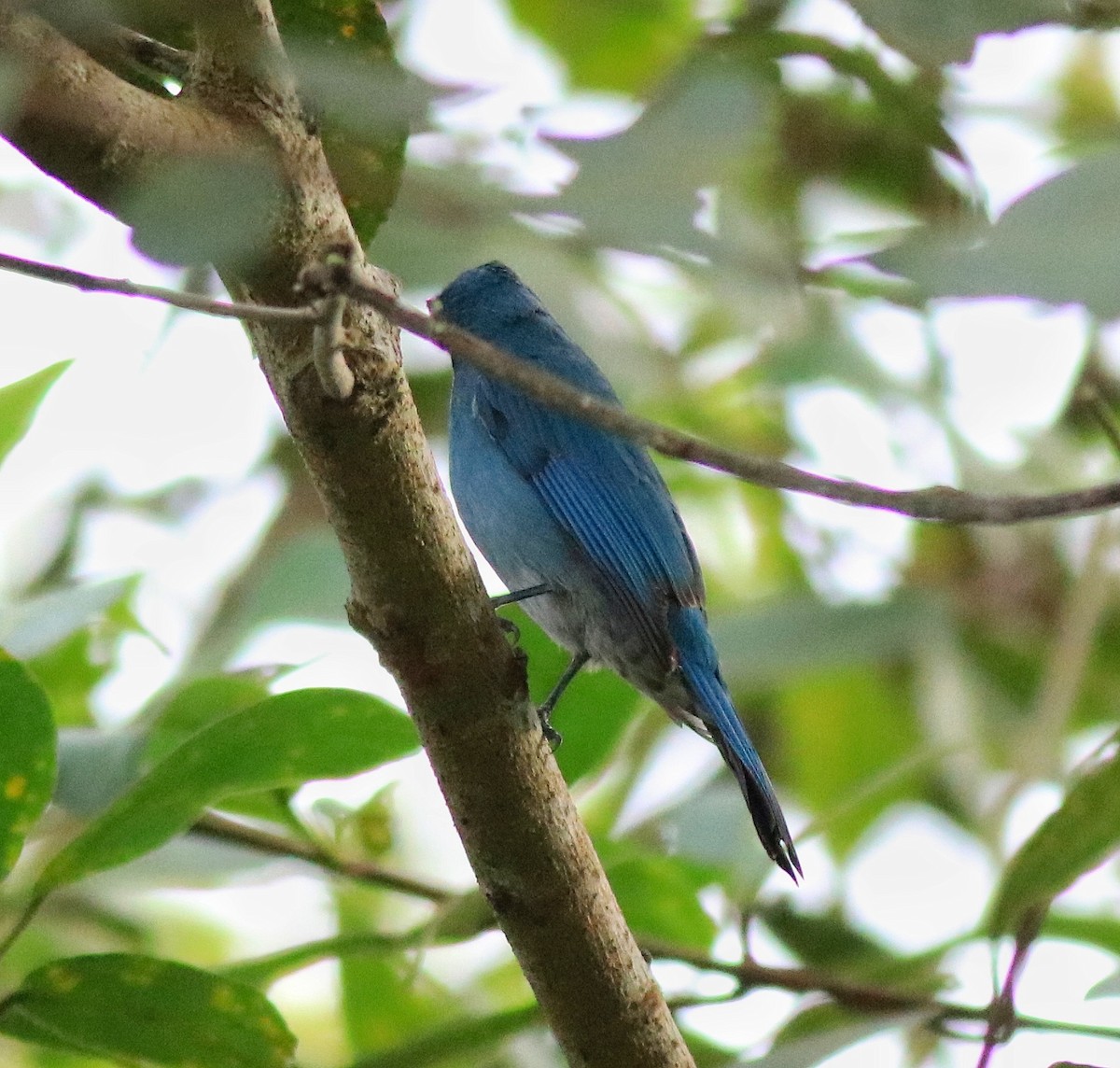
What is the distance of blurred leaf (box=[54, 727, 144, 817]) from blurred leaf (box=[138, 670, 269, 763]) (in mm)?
89

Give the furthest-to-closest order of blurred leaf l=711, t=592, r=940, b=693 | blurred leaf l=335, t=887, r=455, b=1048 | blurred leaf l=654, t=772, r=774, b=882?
1. blurred leaf l=711, t=592, r=940, b=693
2. blurred leaf l=335, t=887, r=455, b=1048
3. blurred leaf l=654, t=772, r=774, b=882

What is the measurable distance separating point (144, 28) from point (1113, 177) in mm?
1047

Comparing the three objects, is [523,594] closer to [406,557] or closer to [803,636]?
[803,636]

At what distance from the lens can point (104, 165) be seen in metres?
1.52

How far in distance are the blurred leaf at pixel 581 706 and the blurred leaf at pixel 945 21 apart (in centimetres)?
153

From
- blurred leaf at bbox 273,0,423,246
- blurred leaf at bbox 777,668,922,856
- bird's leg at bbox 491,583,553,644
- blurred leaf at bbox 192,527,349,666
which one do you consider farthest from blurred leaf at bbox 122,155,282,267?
blurred leaf at bbox 777,668,922,856

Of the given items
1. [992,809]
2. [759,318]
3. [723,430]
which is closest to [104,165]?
[759,318]

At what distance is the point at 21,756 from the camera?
2.09 m

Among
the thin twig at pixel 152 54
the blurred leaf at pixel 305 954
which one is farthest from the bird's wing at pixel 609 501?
the thin twig at pixel 152 54

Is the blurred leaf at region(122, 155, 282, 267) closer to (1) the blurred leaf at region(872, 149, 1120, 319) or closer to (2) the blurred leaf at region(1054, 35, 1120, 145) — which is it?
(1) the blurred leaf at region(872, 149, 1120, 319)

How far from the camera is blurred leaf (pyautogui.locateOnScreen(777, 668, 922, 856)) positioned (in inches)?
180

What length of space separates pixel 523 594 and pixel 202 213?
218 centimetres

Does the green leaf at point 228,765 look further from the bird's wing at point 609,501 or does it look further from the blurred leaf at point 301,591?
the bird's wing at point 609,501

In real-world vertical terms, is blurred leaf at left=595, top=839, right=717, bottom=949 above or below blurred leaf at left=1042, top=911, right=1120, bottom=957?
above
